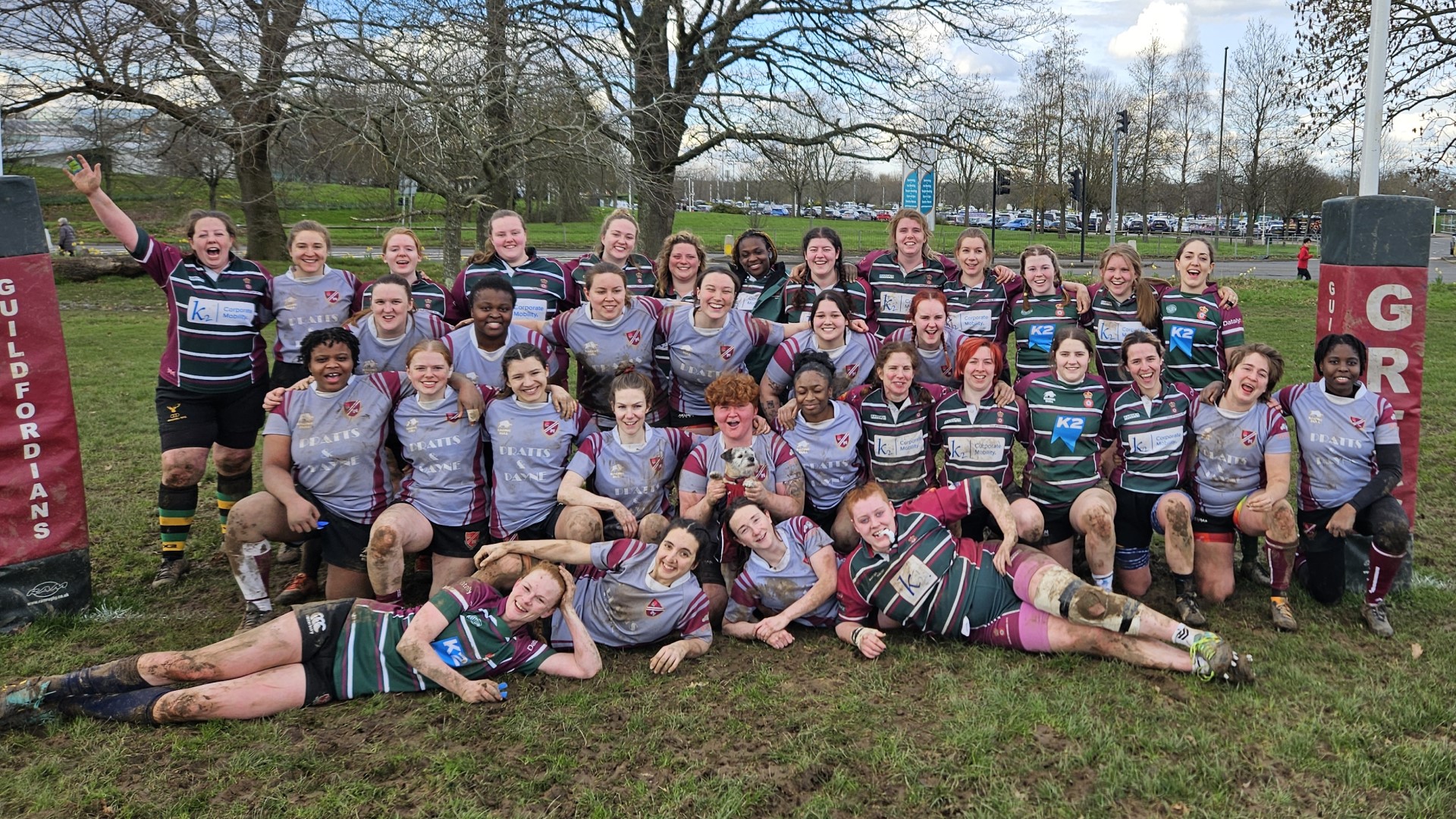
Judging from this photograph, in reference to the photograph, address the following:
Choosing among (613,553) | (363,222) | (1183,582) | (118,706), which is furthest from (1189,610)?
(363,222)

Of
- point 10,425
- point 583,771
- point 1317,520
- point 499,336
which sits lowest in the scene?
point 583,771

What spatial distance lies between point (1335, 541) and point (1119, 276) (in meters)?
1.84

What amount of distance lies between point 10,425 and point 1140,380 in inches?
233

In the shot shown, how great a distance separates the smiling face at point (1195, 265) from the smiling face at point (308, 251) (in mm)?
4984

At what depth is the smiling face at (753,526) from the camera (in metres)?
4.38

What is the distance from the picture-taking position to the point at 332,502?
4.82 meters

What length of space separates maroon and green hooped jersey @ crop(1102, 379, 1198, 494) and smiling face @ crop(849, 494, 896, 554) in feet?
4.93

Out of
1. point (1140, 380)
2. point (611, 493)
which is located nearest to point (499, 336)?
point (611, 493)

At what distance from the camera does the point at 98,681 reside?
3.79 meters

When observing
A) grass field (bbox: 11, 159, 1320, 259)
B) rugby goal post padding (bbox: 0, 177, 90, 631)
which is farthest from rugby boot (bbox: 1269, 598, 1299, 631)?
grass field (bbox: 11, 159, 1320, 259)

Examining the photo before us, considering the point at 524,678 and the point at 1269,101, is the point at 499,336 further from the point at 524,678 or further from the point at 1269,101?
the point at 1269,101

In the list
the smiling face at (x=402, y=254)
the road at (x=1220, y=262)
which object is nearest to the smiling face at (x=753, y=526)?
the smiling face at (x=402, y=254)

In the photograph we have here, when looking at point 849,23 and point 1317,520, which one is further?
point 849,23

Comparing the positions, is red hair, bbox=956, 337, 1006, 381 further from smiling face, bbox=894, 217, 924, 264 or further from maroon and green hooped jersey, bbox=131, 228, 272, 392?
maroon and green hooped jersey, bbox=131, 228, 272, 392
